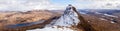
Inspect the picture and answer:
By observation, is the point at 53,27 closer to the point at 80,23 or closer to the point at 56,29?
the point at 56,29

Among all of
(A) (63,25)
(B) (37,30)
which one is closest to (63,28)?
(A) (63,25)

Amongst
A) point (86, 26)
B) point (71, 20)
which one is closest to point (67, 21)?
point (71, 20)

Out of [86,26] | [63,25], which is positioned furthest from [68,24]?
[86,26]

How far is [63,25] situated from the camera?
22234 millimetres

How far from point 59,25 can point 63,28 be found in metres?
0.49

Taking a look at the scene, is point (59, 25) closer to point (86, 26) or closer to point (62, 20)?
point (62, 20)

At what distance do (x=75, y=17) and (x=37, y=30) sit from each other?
325cm

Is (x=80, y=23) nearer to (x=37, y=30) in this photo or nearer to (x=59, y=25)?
(x=59, y=25)

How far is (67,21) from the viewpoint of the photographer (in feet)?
73.6

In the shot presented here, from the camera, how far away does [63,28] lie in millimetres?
22016

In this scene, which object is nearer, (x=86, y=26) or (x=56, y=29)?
(x=56, y=29)

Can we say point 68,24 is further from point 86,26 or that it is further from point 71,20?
point 86,26

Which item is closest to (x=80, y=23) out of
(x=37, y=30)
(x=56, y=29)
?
(x=56, y=29)

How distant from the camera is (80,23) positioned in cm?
2250
